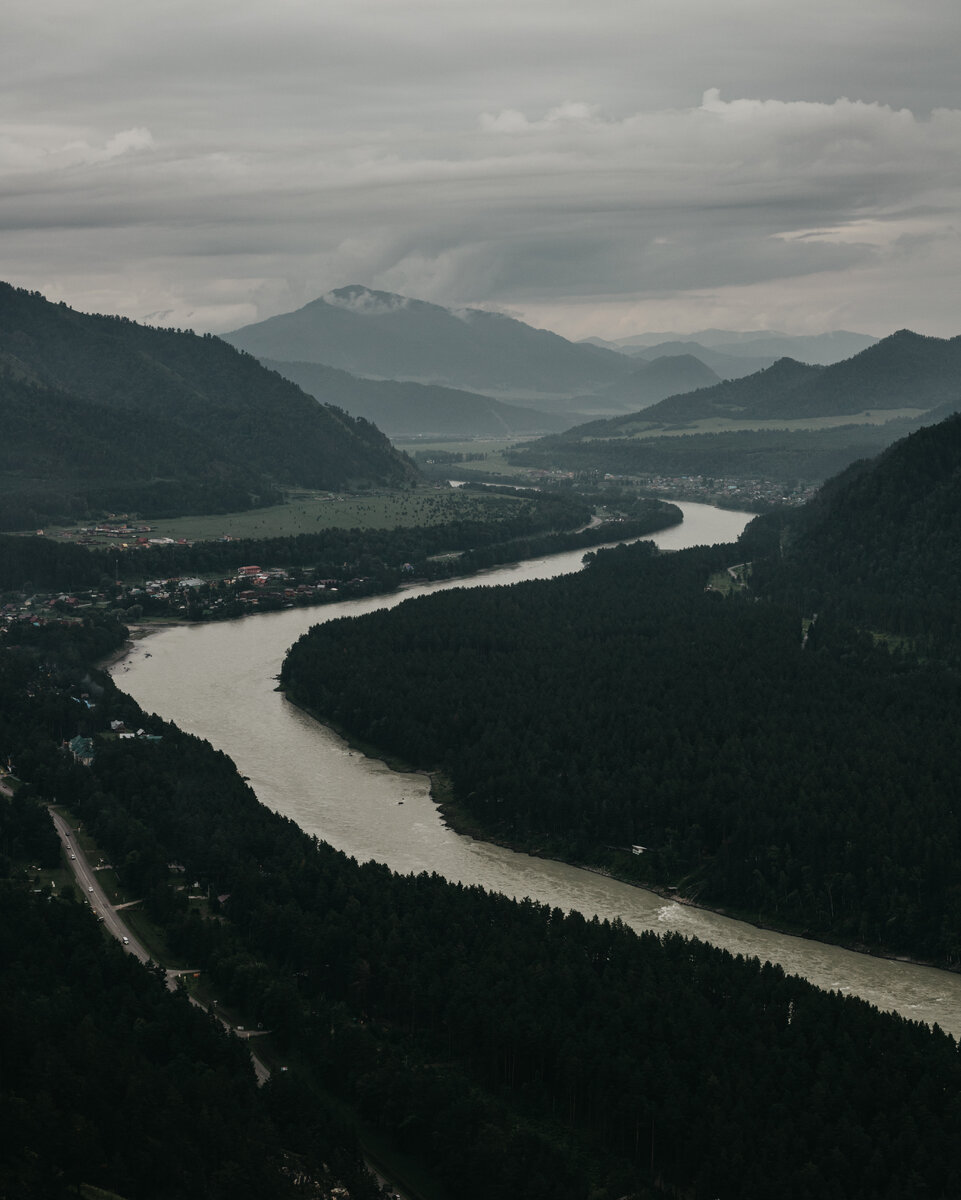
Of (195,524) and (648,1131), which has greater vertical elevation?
(195,524)

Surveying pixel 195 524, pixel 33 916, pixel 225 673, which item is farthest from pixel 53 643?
pixel 195 524

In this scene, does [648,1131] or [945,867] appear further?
[945,867]

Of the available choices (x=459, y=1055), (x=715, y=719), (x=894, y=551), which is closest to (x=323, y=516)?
(x=894, y=551)

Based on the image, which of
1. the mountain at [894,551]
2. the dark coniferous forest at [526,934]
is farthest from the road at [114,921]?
the mountain at [894,551]

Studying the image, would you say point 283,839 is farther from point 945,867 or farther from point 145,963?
point 945,867

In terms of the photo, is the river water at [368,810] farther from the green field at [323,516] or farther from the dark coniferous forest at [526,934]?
the green field at [323,516]

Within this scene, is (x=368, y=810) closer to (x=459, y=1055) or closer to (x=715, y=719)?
(x=715, y=719)
